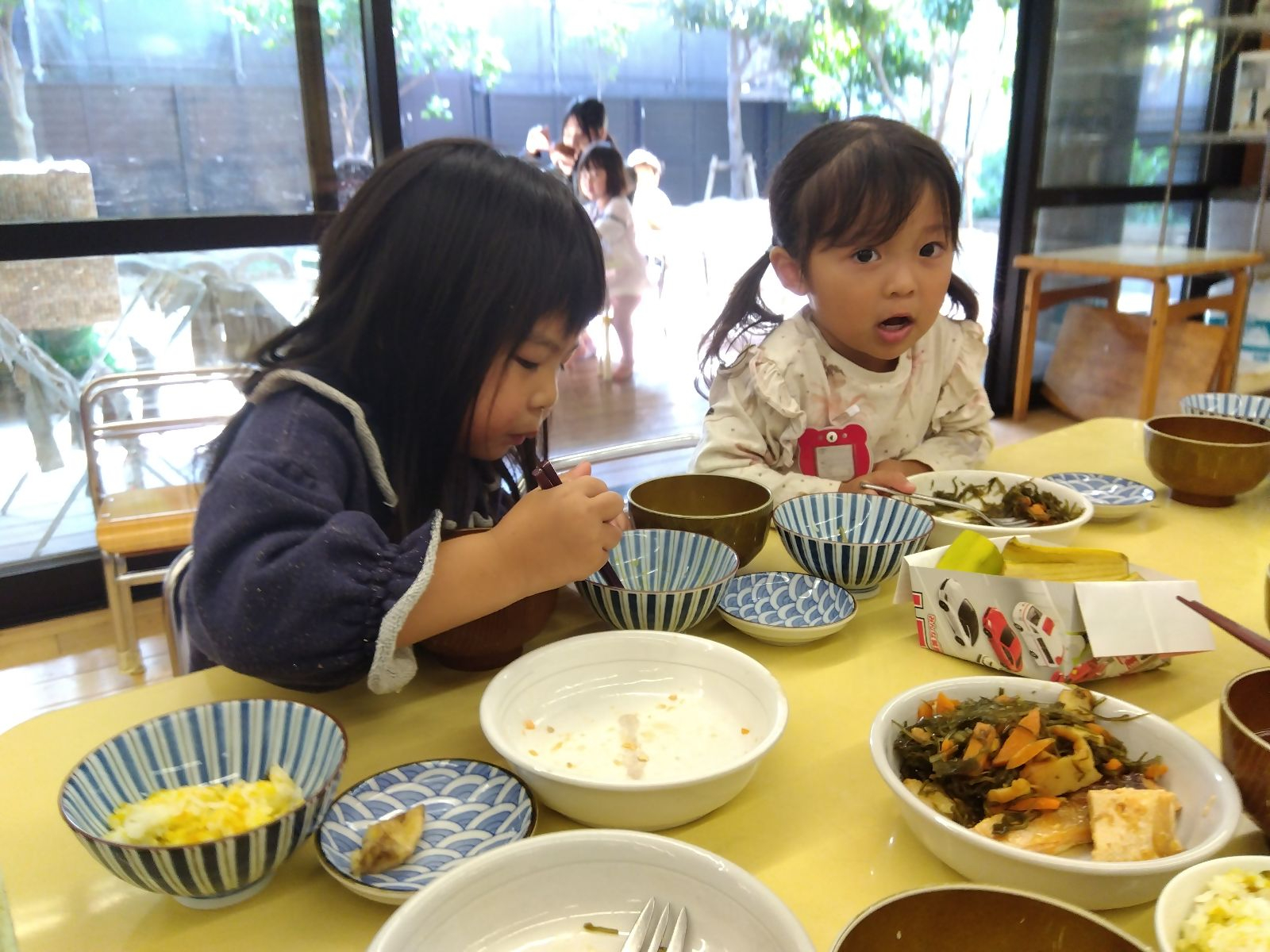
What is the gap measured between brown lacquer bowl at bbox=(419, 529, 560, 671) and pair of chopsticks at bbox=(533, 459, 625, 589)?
0.07m

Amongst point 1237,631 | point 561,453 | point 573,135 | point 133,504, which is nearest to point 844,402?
point 1237,631

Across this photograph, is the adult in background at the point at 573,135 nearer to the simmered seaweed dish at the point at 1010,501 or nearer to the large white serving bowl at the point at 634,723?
the simmered seaweed dish at the point at 1010,501

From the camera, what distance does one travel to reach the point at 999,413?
14.4 ft

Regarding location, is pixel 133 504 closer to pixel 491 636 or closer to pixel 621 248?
pixel 491 636

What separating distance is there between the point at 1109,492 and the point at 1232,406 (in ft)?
1.36

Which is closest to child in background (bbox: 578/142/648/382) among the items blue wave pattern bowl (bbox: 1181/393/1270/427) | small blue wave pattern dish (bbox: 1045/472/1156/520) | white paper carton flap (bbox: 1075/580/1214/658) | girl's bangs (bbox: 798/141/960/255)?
girl's bangs (bbox: 798/141/960/255)

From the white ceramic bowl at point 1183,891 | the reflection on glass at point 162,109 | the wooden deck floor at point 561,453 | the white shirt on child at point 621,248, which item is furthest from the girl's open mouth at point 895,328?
the white shirt on child at point 621,248

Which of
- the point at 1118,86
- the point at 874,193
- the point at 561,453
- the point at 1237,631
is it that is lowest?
the point at 561,453

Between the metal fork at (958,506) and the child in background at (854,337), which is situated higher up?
the child in background at (854,337)

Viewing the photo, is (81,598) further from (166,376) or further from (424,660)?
(424,660)

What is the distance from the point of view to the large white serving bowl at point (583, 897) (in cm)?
51

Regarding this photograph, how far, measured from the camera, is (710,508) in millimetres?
1180

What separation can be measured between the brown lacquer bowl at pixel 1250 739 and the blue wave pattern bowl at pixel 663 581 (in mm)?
410

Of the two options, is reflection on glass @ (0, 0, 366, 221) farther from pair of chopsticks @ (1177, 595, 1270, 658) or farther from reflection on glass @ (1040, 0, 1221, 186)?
reflection on glass @ (1040, 0, 1221, 186)
